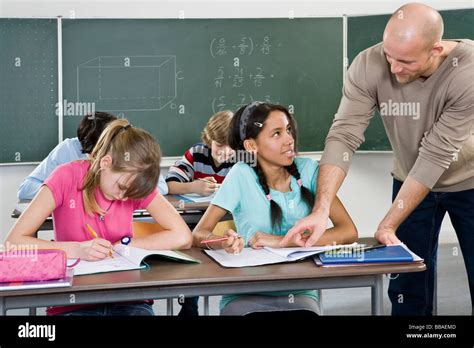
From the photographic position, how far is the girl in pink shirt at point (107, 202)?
7.73 ft

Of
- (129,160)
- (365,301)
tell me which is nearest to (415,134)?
(129,160)

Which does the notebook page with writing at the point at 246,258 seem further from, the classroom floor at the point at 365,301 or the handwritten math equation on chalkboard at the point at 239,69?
the handwritten math equation on chalkboard at the point at 239,69

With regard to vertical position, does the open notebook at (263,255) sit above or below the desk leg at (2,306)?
above

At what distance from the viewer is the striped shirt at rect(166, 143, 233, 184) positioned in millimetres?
4098

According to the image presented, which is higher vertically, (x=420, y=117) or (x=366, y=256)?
(x=420, y=117)

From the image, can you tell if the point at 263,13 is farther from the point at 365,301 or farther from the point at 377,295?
the point at 377,295

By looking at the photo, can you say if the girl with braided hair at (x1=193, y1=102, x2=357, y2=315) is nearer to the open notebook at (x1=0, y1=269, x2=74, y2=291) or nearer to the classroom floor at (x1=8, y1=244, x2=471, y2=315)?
the open notebook at (x1=0, y1=269, x2=74, y2=291)

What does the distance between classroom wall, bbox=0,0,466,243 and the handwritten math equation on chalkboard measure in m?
0.24

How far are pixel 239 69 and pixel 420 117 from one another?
289 cm

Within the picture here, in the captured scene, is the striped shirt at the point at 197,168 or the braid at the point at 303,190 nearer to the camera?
the braid at the point at 303,190

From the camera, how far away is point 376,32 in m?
5.65

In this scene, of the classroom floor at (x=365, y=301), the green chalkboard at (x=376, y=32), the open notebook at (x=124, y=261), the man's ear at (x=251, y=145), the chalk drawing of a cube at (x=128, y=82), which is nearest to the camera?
the open notebook at (x=124, y=261)

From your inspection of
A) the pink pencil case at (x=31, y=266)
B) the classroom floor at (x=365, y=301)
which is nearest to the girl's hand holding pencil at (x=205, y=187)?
the classroom floor at (x=365, y=301)

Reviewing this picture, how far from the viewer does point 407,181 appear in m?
2.59
